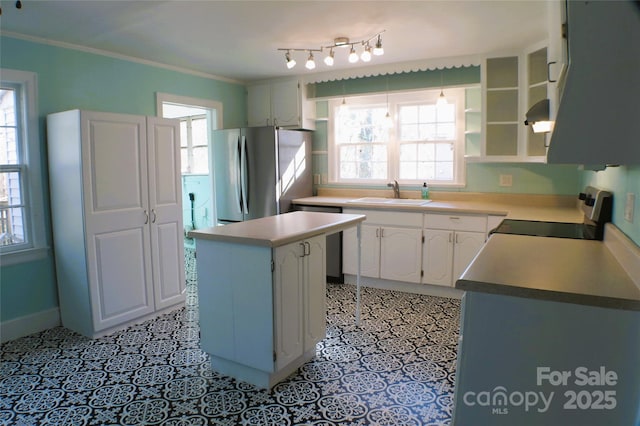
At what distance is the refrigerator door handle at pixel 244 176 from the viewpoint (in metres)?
4.55

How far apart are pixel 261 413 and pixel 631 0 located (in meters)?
2.25

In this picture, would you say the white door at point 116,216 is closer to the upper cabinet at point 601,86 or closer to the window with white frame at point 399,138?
the window with white frame at point 399,138

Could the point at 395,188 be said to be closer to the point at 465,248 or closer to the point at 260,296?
the point at 465,248

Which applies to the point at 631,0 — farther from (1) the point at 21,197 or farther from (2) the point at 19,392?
(1) the point at 21,197

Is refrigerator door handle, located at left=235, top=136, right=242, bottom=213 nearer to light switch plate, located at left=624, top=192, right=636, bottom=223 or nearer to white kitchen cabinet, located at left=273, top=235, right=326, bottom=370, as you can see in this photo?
white kitchen cabinet, located at left=273, top=235, right=326, bottom=370

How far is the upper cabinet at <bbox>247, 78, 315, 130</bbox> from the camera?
193 inches

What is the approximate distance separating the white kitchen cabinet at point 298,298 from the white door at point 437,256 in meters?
1.62

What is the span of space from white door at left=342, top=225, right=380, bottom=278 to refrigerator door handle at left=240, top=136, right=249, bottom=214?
113cm

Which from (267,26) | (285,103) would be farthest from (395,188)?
(267,26)

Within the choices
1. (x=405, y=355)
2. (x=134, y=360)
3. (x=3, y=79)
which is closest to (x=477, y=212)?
(x=405, y=355)

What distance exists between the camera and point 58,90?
3.41 meters

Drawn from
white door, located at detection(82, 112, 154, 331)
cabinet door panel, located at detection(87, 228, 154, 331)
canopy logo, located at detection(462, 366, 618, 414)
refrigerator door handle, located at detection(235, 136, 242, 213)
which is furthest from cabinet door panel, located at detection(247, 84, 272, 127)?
canopy logo, located at detection(462, 366, 618, 414)

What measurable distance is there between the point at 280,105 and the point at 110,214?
248cm

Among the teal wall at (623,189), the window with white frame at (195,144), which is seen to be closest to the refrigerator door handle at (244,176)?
the window with white frame at (195,144)
